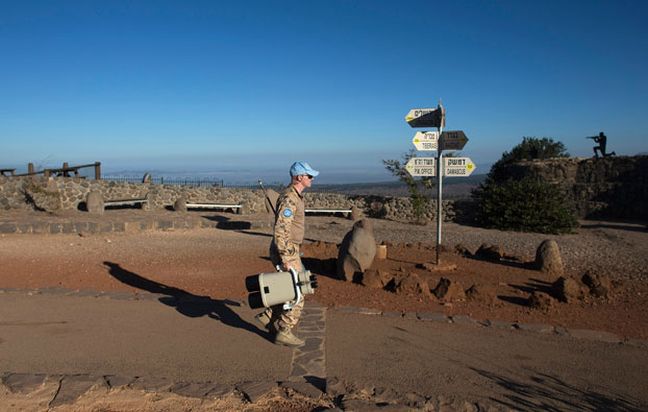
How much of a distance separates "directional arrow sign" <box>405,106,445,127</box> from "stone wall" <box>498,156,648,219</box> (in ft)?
42.9

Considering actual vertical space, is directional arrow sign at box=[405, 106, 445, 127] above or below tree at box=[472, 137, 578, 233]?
above

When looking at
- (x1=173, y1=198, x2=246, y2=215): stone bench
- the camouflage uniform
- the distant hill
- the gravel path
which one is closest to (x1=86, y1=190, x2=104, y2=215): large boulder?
(x1=173, y1=198, x2=246, y2=215): stone bench

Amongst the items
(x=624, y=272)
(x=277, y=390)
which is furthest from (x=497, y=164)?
(x=277, y=390)

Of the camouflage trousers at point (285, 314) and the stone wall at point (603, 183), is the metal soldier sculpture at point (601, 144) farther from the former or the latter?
the camouflage trousers at point (285, 314)

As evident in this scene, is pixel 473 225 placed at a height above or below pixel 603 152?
below

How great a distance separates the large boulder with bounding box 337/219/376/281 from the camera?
806 centimetres

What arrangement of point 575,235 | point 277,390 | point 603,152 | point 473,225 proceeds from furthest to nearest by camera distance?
point 603,152, point 473,225, point 575,235, point 277,390

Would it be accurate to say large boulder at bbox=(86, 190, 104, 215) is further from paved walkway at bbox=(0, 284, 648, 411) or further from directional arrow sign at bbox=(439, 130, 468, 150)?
directional arrow sign at bbox=(439, 130, 468, 150)

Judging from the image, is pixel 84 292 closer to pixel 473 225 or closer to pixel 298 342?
pixel 298 342

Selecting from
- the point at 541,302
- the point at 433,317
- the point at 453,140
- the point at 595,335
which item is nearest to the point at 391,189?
the point at 453,140

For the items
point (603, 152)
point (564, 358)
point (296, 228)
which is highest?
point (603, 152)

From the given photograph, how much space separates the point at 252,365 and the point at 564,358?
2954 mm

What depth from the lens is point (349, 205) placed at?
77.4 feet

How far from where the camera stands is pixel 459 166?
9.05 m
